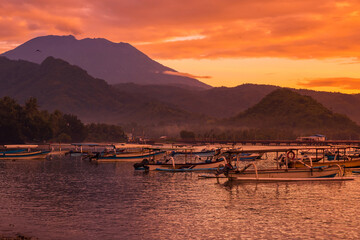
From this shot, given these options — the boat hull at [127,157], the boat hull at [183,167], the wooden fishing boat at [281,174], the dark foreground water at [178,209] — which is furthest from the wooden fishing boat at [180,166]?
the boat hull at [127,157]

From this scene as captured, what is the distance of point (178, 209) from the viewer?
62688 mm

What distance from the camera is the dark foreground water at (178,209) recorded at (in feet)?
160

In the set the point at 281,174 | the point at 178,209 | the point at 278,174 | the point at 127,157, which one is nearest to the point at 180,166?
the point at 278,174

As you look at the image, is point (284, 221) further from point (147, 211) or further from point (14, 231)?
point (14, 231)

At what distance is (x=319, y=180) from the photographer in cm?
8944

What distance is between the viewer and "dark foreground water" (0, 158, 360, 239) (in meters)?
48.9

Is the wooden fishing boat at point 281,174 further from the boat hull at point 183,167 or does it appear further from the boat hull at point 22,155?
the boat hull at point 22,155

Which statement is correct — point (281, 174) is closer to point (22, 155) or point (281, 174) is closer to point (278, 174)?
point (278, 174)

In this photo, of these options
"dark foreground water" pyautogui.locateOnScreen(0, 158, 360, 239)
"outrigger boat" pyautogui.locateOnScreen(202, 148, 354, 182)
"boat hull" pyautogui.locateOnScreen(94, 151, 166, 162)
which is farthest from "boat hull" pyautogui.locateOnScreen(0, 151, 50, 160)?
"outrigger boat" pyautogui.locateOnScreen(202, 148, 354, 182)

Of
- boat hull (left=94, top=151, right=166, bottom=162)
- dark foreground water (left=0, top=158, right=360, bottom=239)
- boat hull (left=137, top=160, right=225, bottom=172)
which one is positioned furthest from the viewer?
boat hull (left=94, top=151, right=166, bottom=162)

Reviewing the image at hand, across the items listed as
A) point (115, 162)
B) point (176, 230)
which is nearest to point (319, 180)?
point (176, 230)

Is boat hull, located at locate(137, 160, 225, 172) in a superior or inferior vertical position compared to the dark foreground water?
superior

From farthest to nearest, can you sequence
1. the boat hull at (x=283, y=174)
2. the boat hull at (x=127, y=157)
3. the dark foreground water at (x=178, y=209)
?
the boat hull at (x=127, y=157) < the boat hull at (x=283, y=174) < the dark foreground water at (x=178, y=209)

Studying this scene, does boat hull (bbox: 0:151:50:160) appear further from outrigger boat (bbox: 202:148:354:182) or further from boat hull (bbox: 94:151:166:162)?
outrigger boat (bbox: 202:148:354:182)
